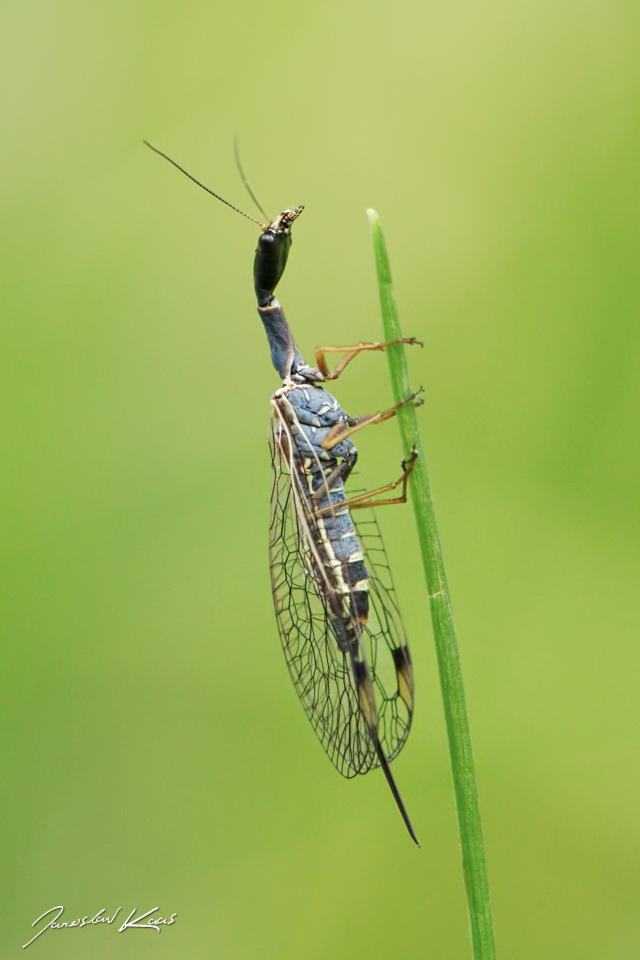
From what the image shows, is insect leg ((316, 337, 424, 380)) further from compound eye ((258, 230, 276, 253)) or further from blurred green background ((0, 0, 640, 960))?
blurred green background ((0, 0, 640, 960))

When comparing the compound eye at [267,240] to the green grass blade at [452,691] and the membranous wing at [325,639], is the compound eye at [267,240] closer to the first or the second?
the membranous wing at [325,639]

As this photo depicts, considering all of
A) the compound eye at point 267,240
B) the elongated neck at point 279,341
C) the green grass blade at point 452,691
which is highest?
the compound eye at point 267,240

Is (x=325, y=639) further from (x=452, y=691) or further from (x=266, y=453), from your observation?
(x=266, y=453)

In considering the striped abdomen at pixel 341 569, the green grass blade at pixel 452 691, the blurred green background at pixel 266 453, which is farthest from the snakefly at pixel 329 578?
the blurred green background at pixel 266 453

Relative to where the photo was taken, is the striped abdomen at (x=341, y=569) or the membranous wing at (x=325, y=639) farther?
the striped abdomen at (x=341, y=569)

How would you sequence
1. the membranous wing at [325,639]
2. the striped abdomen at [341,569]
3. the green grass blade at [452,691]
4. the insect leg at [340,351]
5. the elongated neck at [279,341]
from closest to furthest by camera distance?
the green grass blade at [452,691] < the membranous wing at [325,639] < the striped abdomen at [341,569] < the insect leg at [340,351] < the elongated neck at [279,341]

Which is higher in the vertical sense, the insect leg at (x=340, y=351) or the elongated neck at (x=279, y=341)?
the elongated neck at (x=279, y=341)

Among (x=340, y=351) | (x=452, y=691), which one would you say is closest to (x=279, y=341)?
(x=340, y=351)

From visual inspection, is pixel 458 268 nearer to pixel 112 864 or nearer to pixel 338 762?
pixel 338 762
